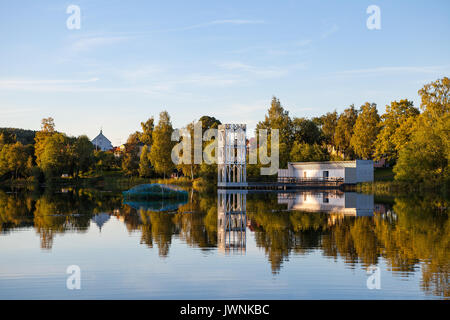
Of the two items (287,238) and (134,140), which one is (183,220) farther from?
(134,140)

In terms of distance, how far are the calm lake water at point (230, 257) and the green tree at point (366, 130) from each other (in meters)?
51.3

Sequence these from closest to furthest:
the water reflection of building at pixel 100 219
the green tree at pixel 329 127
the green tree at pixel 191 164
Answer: the water reflection of building at pixel 100 219
the green tree at pixel 191 164
the green tree at pixel 329 127

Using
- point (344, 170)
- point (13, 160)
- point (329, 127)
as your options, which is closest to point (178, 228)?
point (344, 170)

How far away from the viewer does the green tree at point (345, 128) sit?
83562 mm

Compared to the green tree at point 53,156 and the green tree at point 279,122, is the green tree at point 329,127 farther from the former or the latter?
the green tree at point 53,156

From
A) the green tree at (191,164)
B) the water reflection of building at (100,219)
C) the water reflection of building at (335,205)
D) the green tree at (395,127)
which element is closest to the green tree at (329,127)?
the green tree at (395,127)

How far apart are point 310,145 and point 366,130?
37.2 ft

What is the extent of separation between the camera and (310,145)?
274ft

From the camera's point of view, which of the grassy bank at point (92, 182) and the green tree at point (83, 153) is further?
the green tree at point (83, 153)

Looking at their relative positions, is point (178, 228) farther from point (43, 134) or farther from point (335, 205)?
point (43, 134)

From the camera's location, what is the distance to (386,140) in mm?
67000

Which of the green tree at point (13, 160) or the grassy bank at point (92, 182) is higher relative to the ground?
the green tree at point (13, 160)

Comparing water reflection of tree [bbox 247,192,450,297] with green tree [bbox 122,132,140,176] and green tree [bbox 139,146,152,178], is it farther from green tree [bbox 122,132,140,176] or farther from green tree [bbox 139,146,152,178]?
green tree [bbox 122,132,140,176]
